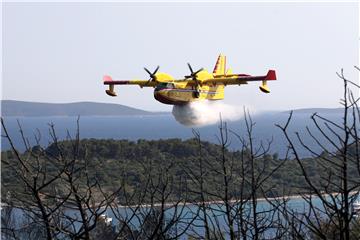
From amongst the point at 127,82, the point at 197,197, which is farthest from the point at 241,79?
the point at 197,197

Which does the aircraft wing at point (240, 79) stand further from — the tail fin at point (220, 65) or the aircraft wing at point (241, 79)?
the tail fin at point (220, 65)

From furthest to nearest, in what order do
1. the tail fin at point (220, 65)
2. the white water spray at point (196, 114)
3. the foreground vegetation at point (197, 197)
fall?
the tail fin at point (220, 65)
the white water spray at point (196, 114)
the foreground vegetation at point (197, 197)

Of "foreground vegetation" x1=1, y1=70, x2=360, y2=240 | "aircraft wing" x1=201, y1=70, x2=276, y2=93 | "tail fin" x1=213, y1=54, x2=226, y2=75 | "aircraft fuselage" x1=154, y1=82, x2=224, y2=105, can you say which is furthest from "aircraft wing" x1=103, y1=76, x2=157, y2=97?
"foreground vegetation" x1=1, y1=70, x2=360, y2=240

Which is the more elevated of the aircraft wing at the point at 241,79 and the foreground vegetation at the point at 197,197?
the aircraft wing at the point at 241,79

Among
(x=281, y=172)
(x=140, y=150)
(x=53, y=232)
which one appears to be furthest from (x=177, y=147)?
(x=53, y=232)

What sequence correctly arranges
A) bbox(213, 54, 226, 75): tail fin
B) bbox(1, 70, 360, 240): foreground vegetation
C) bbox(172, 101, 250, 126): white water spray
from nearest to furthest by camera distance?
1. bbox(1, 70, 360, 240): foreground vegetation
2. bbox(172, 101, 250, 126): white water spray
3. bbox(213, 54, 226, 75): tail fin

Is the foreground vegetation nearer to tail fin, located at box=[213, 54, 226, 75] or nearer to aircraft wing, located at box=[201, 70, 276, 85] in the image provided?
aircraft wing, located at box=[201, 70, 276, 85]

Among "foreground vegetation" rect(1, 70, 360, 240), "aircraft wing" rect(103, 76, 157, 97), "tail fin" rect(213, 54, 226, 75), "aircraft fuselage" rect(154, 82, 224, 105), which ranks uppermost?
"tail fin" rect(213, 54, 226, 75)

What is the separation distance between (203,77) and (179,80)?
4.50ft

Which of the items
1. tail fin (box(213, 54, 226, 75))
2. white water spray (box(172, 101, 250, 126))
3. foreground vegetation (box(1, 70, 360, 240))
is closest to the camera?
foreground vegetation (box(1, 70, 360, 240))

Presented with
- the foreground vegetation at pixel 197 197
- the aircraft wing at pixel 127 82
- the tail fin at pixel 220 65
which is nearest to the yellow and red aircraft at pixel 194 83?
the aircraft wing at pixel 127 82

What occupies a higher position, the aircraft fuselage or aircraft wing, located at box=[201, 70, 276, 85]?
aircraft wing, located at box=[201, 70, 276, 85]

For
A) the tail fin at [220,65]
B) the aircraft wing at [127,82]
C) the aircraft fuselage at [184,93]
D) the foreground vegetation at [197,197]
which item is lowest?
the foreground vegetation at [197,197]

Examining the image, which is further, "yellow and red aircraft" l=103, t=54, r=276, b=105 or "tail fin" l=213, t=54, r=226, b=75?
"tail fin" l=213, t=54, r=226, b=75
